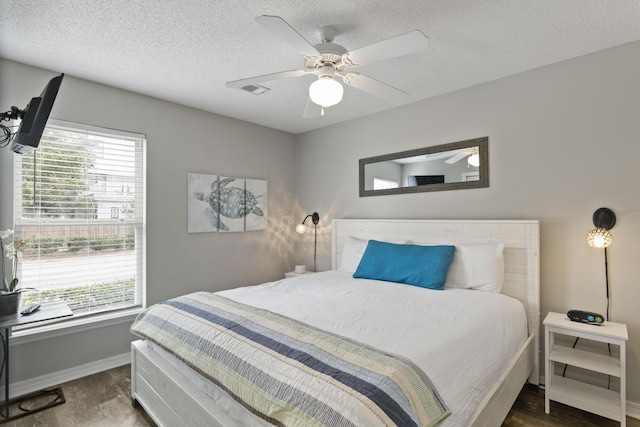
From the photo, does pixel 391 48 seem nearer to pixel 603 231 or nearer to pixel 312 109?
pixel 312 109

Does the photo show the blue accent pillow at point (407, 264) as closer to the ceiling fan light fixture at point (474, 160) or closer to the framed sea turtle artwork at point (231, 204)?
the ceiling fan light fixture at point (474, 160)

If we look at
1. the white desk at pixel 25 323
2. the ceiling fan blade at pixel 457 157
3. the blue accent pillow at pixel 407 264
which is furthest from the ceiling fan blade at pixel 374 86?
the white desk at pixel 25 323

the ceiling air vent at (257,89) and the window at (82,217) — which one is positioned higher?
the ceiling air vent at (257,89)

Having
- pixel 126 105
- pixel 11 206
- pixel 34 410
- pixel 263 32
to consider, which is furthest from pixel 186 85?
pixel 34 410

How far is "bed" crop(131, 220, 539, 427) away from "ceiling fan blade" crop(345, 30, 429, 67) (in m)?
1.44

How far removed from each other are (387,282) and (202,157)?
236 cm

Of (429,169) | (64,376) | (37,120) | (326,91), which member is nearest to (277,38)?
(326,91)

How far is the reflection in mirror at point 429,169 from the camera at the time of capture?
9.62 feet

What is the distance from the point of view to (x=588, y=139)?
7.80ft

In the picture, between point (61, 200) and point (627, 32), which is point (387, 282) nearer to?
point (627, 32)

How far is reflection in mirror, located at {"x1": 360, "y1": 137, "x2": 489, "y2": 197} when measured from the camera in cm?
293

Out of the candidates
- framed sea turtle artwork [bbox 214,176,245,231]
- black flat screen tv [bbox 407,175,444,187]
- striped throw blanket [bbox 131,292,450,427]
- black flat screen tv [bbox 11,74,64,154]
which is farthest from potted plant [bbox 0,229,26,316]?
black flat screen tv [bbox 407,175,444,187]

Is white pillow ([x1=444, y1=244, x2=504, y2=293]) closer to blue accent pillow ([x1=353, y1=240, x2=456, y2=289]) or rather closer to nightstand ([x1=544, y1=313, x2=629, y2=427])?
blue accent pillow ([x1=353, y1=240, x2=456, y2=289])

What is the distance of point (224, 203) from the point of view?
147 inches
